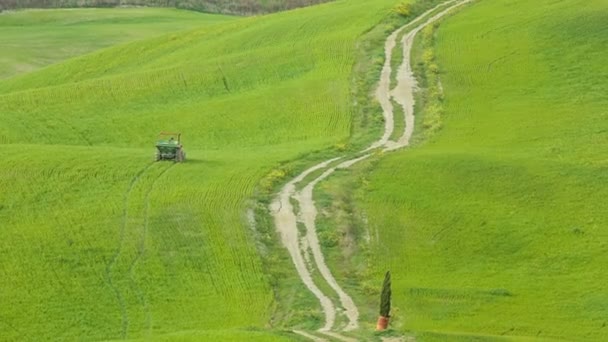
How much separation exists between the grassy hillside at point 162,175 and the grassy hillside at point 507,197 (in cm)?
513

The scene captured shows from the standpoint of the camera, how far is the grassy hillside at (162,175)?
45.2 m

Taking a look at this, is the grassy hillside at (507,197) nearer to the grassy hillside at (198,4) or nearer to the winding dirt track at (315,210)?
the winding dirt track at (315,210)

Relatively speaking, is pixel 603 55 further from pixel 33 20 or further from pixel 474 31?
pixel 33 20

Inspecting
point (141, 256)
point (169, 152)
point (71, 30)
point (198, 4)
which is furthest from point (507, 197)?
point (198, 4)

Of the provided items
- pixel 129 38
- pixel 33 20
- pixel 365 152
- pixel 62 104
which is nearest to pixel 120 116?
pixel 62 104

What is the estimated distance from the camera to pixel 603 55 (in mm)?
80500

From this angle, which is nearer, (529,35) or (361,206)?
(361,206)

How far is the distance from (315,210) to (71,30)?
88331 mm

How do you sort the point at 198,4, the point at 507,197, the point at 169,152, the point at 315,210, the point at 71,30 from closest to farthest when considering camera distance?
the point at 315,210, the point at 507,197, the point at 169,152, the point at 71,30, the point at 198,4

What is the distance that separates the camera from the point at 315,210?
54750 millimetres

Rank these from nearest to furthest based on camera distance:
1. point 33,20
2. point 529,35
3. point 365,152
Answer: point 365,152 < point 529,35 < point 33,20

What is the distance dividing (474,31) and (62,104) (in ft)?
87.6

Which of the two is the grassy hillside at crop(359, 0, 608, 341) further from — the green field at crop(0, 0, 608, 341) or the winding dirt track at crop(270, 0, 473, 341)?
the winding dirt track at crop(270, 0, 473, 341)

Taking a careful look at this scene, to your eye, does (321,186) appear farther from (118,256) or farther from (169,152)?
(118,256)
